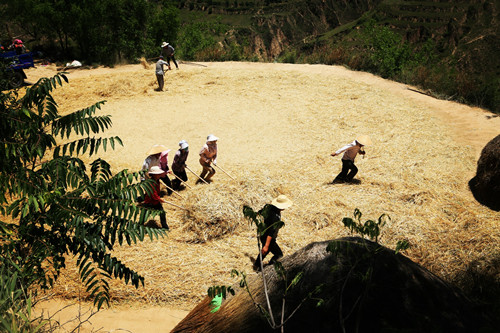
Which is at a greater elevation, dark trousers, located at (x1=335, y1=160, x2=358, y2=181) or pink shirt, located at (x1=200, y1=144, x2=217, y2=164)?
pink shirt, located at (x1=200, y1=144, x2=217, y2=164)

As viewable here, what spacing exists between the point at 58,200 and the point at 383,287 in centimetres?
299

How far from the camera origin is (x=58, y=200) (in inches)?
117

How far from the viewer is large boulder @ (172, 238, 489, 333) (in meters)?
2.86

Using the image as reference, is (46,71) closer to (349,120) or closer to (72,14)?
(72,14)

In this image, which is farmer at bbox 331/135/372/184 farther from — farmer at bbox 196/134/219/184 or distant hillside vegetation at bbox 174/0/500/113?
distant hillside vegetation at bbox 174/0/500/113

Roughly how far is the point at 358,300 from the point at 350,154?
565cm

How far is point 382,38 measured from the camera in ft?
59.0

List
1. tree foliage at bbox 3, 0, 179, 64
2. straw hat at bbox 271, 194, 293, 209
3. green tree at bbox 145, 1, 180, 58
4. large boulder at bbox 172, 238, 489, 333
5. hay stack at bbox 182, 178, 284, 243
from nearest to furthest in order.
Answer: large boulder at bbox 172, 238, 489, 333 → straw hat at bbox 271, 194, 293, 209 → hay stack at bbox 182, 178, 284, 243 → tree foliage at bbox 3, 0, 179, 64 → green tree at bbox 145, 1, 180, 58

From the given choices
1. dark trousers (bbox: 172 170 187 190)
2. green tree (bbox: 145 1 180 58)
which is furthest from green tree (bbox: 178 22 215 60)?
dark trousers (bbox: 172 170 187 190)

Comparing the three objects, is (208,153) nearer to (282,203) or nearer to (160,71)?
(282,203)

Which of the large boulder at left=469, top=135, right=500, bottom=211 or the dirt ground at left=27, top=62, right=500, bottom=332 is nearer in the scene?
the dirt ground at left=27, top=62, right=500, bottom=332

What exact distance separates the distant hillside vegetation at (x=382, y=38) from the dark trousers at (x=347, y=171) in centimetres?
869

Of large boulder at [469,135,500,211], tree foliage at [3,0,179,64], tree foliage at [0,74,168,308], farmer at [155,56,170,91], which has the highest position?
tree foliage at [3,0,179,64]

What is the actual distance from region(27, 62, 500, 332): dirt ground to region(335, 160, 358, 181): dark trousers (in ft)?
1.10
